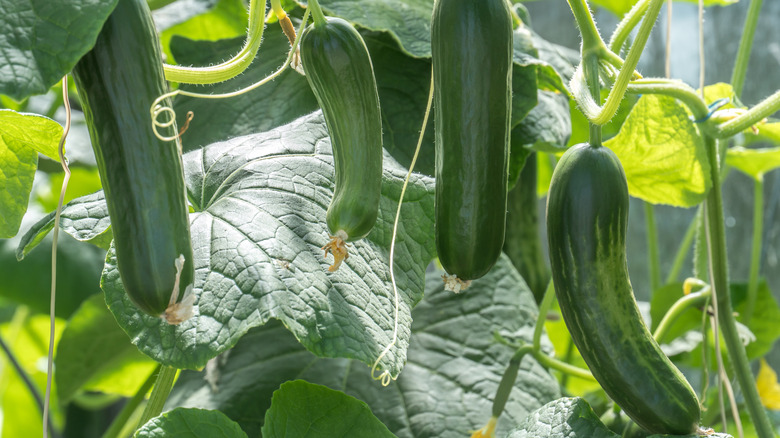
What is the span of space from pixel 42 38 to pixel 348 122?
17cm

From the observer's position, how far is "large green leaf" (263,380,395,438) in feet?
2.12

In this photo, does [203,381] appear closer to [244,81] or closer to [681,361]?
[244,81]

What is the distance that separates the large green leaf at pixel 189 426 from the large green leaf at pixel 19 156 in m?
0.26

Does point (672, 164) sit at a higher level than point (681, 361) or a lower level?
higher

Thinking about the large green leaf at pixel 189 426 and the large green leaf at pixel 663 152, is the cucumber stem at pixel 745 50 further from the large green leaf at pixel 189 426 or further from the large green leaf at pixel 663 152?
the large green leaf at pixel 189 426

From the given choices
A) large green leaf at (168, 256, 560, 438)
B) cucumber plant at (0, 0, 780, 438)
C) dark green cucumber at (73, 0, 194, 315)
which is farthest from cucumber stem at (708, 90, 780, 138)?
dark green cucumber at (73, 0, 194, 315)

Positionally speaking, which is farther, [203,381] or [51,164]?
[51,164]

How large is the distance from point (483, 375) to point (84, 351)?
0.56 meters

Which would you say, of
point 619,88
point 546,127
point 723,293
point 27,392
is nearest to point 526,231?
point 546,127

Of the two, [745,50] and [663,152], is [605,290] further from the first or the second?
[745,50]

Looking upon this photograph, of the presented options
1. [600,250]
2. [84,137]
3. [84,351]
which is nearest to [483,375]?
[600,250]

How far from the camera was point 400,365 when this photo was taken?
55 cm

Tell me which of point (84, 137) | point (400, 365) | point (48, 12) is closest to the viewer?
point (48, 12)

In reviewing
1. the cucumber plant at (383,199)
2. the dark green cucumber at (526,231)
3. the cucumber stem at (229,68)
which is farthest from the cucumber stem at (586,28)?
the dark green cucumber at (526,231)
